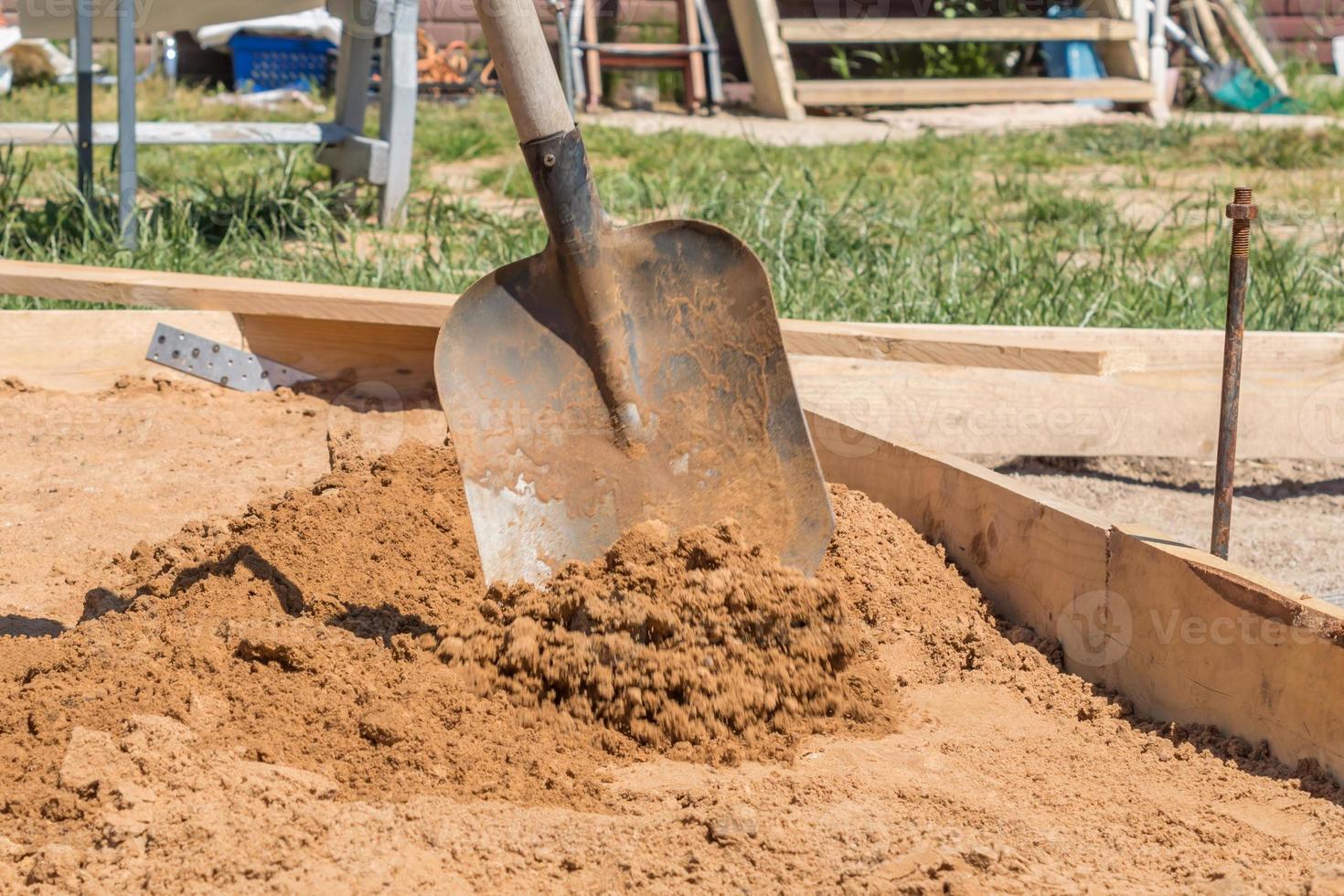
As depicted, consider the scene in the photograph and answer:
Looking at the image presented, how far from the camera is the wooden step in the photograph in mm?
8812

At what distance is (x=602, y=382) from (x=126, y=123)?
2.61 metres

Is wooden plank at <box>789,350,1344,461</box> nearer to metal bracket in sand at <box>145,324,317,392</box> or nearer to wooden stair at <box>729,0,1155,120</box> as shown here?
metal bracket in sand at <box>145,324,317,392</box>

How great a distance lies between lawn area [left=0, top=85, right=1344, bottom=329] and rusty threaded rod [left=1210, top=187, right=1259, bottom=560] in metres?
1.51

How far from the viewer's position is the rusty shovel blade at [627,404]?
76.6 inches

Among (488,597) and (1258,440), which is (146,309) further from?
(1258,440)

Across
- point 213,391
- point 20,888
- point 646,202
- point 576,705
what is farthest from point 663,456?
point 646,202

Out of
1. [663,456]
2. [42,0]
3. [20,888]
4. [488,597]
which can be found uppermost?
[42,0]

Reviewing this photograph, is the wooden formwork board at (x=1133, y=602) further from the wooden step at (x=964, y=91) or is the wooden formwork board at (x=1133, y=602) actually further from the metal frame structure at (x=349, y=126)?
the wooden step at (x=964, y=91)

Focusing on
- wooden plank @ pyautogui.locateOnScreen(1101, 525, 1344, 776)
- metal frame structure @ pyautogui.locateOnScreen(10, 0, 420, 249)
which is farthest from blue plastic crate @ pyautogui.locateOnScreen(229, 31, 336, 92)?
wooden plank @ pyautogui.locateOnScreen(1101, 525, 1344, 776)

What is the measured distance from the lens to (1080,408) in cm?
295

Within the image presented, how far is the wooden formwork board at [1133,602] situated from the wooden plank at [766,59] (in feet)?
21.8

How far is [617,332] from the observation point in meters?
2.04

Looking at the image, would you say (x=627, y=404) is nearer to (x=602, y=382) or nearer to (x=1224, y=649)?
(x=602, y=382)

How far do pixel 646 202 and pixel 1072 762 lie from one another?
3285mm
